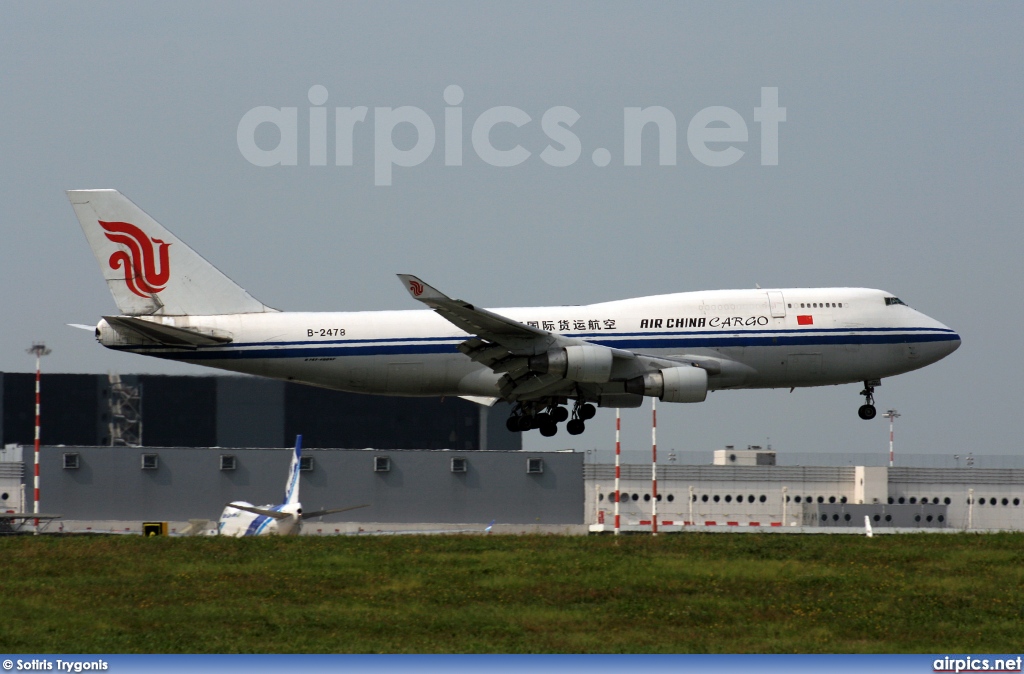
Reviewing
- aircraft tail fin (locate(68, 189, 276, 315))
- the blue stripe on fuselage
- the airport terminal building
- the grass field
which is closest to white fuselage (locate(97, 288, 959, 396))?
the blue stripe on fuselage

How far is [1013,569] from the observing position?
35844 mm

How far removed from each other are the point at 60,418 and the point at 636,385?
6739 centimetres

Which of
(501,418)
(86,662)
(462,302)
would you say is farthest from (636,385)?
(501,418)

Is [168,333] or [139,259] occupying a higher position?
[139,259]

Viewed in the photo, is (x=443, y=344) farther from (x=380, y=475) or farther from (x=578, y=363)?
(x=380, y=475)

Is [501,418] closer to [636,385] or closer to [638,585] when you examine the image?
[636,385]

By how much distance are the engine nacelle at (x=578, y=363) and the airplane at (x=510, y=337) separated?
68mm

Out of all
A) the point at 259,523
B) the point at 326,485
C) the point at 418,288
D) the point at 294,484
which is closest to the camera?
the point at 418,288

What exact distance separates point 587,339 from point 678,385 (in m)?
3.80

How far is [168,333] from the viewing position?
1757 inches

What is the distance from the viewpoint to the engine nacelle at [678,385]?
146 feet

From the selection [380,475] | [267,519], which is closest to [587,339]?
[267,519]

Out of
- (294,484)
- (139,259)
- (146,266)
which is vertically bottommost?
(294,484)

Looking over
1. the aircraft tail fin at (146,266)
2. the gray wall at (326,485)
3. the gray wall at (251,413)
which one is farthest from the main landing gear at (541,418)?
the gray wall at (251,413)
